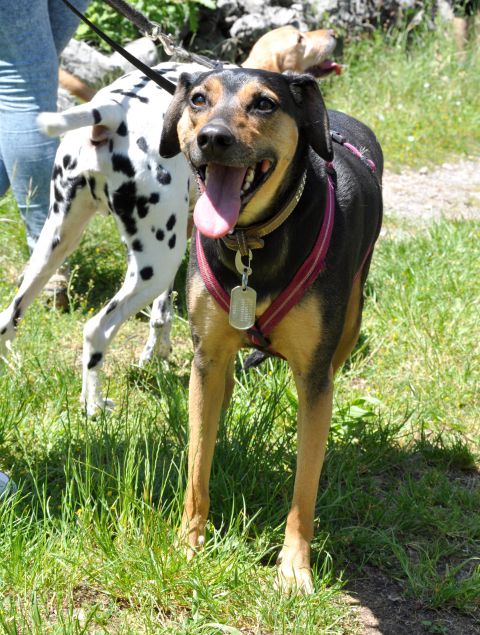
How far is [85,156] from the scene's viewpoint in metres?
3.87

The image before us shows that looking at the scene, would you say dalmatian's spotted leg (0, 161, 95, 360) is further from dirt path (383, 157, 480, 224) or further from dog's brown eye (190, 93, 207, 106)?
dirt path (383, 157, 480, 224)

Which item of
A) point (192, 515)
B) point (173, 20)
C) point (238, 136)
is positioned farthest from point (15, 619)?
point (173, 20)

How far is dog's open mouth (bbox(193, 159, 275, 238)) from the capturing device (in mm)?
2615

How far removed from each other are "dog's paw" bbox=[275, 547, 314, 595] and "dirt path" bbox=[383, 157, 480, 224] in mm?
3913

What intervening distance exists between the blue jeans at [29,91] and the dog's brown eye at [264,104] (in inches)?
74.1

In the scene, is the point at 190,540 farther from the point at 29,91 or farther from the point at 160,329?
the point at 29,91

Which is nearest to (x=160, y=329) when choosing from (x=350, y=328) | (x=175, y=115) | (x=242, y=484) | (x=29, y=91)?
(x=350, y=328)

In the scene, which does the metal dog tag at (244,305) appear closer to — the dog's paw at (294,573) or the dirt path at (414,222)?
the dog's paw at (294,573)

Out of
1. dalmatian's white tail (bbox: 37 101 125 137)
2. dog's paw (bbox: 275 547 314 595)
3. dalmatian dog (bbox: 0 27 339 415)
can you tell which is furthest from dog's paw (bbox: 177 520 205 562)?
dalmatian's white tail (bbox: 37 101 125 137)

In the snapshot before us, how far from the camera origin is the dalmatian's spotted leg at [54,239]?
3.95 meters

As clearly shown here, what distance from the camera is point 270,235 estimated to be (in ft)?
9.53

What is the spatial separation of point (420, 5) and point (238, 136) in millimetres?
7690

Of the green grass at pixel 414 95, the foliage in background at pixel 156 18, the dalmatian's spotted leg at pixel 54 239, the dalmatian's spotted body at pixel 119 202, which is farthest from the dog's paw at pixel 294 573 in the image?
the foliage in background at pixel 156 18

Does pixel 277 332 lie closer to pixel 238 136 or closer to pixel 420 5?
pixel 238 136
